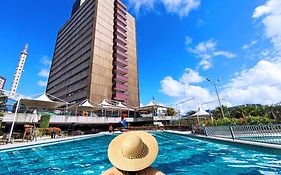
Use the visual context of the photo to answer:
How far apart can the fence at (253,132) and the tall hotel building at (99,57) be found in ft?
123

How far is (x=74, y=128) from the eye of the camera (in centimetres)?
2886

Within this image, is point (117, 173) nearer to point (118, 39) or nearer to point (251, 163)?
point (251, 163)

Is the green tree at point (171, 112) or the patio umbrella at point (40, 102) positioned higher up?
the green tree at point (171, 112)

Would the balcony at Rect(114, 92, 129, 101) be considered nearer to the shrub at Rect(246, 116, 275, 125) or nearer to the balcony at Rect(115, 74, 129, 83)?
the balcony at Rect(115, 74, 129, 83)

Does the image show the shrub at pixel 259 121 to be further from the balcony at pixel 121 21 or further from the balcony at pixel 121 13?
the balcony at pixel 121 13

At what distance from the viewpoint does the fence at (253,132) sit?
344 inches

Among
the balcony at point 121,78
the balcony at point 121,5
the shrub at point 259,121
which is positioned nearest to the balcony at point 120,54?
the balcony at point 121,78

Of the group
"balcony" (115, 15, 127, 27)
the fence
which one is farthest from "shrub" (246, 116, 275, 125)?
"balcony" (115, 15, 127, 27)

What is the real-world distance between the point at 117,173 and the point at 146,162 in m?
0.32

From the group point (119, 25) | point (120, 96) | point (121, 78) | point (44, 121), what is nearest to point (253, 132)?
point (44, 121)

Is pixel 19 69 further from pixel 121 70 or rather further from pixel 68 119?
pixel 68 119

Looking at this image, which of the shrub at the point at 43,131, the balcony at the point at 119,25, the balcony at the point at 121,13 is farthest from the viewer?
the balcony at the point at 121,13

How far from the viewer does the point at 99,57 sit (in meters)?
51.1

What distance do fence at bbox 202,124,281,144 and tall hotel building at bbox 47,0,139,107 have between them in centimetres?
3747
